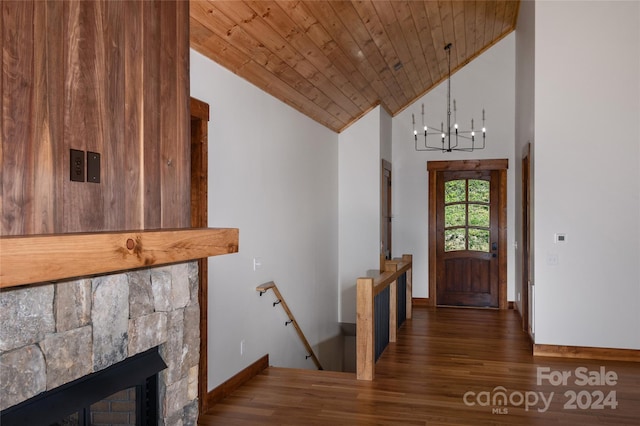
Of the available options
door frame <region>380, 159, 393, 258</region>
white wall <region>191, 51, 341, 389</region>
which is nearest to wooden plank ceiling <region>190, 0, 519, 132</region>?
white wall <region>191, 51, 341, 389</region>

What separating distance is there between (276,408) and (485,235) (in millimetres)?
4938

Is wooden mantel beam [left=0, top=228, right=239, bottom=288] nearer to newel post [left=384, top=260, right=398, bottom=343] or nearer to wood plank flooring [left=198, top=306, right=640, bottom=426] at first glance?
wood plank flooring [left=198, top=306, right=640, bottom=426]

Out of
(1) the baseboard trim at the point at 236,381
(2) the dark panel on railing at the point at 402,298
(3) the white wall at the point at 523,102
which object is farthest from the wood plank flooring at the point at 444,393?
(3) the white wall at the point at 523,102

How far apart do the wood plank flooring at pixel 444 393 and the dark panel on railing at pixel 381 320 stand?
11 cm

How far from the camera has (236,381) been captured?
163 inches

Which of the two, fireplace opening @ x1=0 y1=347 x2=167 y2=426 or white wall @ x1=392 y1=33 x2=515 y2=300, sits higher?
white wall @ x1=392 y1=33 x2=515 y2=300

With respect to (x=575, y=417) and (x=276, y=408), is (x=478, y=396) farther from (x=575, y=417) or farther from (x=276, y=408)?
(x=276, y=408)

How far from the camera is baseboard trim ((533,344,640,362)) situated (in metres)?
4.85

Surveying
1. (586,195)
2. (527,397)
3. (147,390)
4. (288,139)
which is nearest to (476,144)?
(586,195)

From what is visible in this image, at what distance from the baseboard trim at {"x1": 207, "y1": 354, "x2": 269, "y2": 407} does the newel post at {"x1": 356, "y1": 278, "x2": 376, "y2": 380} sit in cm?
89

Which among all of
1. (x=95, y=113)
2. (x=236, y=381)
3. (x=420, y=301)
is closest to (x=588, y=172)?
(x=420, y=301)

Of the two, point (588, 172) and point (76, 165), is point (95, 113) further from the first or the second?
point (588, 172)

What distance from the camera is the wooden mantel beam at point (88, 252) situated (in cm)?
145

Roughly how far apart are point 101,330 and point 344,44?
3.60 metres
